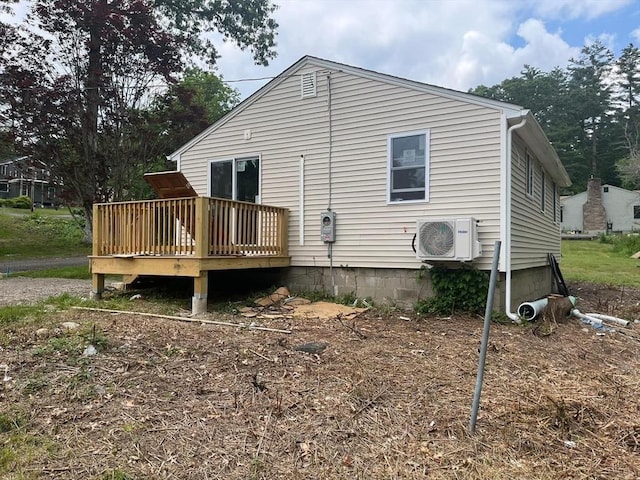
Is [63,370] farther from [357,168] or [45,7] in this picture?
[45,7]

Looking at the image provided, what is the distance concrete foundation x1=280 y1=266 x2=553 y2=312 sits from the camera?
6926 mm

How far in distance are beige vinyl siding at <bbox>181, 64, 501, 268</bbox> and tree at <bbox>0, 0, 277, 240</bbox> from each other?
7813 millimetres

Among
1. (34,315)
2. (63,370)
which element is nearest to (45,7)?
(34,315)

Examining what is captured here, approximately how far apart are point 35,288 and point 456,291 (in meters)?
7.94

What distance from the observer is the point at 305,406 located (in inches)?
126

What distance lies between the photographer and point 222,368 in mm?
3980

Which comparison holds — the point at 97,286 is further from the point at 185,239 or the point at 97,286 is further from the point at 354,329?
the point at 354,329

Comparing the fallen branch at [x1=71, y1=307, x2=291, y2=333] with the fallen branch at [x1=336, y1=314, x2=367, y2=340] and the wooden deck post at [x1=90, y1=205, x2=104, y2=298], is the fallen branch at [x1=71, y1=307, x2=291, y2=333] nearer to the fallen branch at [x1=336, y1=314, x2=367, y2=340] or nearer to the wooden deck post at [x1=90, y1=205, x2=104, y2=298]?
the fallen branch at [x1=336, y1=314, x2=367, y2=340]

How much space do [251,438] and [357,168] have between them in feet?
18.0

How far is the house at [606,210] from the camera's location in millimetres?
33844

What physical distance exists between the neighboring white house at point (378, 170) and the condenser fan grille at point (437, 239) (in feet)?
0.18

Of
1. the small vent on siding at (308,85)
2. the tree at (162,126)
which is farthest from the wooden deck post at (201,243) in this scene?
the tree at (162,126)

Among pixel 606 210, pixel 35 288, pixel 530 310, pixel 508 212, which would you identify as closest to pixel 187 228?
pixel 35 288

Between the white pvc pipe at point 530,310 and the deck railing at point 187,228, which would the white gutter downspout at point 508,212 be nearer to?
the white pvc pipe at point 530,310
